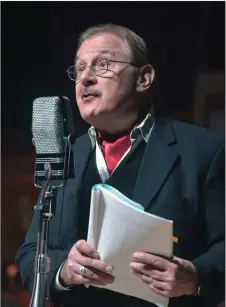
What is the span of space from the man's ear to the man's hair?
1 centimetres

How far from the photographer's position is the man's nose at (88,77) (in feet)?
4.25

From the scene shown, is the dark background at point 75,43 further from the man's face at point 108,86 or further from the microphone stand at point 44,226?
the microphone stand at point 44,226

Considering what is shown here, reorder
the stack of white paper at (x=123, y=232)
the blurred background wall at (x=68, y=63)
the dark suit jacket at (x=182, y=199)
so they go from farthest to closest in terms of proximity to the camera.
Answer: the blurred background wall at (x=68, y=63)
the dark suit jacket at (x=182, y=199)
the stack of white paper at (x=123, y=232)

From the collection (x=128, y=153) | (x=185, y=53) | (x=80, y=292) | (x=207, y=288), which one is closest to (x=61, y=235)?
(x=80, y=292)

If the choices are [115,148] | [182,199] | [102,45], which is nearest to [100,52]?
[102,45]

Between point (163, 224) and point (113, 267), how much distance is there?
0.53 ft

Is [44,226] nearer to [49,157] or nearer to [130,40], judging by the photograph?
[49,157]

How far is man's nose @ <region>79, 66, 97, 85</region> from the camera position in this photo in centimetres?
129

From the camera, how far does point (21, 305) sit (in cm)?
141

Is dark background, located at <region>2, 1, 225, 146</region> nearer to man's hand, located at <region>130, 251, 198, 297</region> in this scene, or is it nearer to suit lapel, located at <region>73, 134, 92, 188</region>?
suit lapel, located at <region>73, 134, 92, 188</region>

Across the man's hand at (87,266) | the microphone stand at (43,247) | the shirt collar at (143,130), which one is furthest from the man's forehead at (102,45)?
the man's hand at (87,266)

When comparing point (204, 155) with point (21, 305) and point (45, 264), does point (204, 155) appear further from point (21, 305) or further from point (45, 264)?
point (21, 305)

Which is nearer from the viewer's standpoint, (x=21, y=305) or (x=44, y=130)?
(x=44, y=130)

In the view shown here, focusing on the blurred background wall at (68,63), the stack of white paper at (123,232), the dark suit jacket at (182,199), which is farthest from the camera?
the blurred background wall at (68,63)
